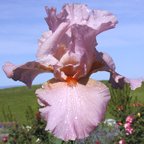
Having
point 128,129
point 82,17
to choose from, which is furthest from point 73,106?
point 128,129

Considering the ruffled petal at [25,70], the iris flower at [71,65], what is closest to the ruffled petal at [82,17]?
the iris flower at [71,65]

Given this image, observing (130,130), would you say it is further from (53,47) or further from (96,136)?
(53,47)

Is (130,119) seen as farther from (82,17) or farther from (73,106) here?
(73,106)

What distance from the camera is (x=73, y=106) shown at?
1.41 m

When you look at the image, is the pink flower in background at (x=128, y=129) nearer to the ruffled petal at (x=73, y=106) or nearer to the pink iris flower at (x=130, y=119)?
the pink iris flower at (x=130, y=119)

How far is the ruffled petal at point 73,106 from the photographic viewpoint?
54.2 inches

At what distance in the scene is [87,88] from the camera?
146 centimetres

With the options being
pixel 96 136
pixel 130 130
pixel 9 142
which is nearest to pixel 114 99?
pixel 96 136

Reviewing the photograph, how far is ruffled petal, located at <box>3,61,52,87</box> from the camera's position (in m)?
1.53

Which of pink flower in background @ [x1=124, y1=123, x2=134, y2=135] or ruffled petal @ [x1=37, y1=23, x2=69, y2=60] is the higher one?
ruffled petal @ [x1=37, y1=23, x2=69, y2=60]

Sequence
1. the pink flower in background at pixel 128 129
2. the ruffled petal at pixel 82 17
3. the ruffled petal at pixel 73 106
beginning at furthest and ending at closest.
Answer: the pink flower in background at pixel 128 129, the ruffled petal at pixel 82 17, the ruffled petal at pixel 73 106

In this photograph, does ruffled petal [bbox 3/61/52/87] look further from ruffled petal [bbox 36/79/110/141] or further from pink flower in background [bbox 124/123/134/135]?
pink flower in background [bbox 124/123/134/135]

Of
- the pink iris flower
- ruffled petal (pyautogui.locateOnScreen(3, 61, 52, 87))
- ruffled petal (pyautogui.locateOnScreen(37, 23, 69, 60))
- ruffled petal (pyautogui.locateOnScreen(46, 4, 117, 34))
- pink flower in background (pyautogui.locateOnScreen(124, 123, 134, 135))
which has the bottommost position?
pink flower in background (pyautogui.locateOnScreen(124, 123, 134, 135))

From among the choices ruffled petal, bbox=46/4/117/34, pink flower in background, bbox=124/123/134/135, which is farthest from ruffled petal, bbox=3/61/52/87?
pink flower in background, bbox=124/123/134/135
